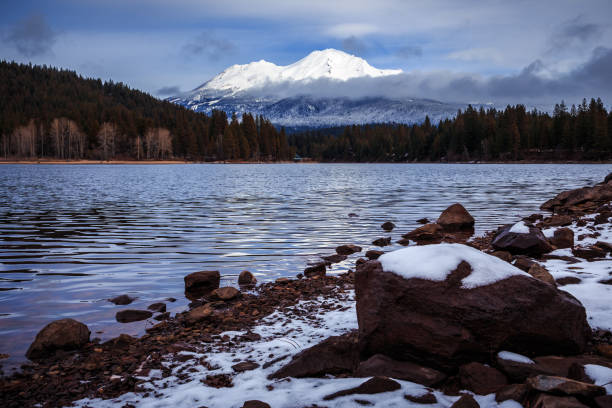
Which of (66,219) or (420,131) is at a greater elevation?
(420,131)

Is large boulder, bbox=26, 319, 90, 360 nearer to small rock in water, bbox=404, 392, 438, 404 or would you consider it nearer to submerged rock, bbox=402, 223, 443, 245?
small rock in water, bbox=404, 392, 438, 404

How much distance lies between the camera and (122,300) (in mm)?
9281

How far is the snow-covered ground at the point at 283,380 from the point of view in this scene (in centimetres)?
480

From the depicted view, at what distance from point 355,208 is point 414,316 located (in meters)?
→ 22.0

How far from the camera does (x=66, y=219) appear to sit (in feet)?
70.8

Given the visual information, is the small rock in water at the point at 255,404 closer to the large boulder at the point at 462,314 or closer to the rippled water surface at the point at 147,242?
the large boulder at the point at 462,314

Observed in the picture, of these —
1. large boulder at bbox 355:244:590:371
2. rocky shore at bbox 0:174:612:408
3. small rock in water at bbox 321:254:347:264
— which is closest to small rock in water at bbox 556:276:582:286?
rocky shore at bbox 0:174:612:408

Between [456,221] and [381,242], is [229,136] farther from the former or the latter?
[381,242]

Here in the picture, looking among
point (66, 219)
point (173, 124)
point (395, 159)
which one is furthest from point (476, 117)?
point (66, 219)

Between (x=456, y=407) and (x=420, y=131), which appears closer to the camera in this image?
(x=456, y=407)

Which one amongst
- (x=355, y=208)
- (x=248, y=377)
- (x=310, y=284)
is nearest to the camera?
(x=248, y=377)

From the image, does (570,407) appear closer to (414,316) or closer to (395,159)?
(414,316)

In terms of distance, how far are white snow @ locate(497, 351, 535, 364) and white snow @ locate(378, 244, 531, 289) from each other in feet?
2.85

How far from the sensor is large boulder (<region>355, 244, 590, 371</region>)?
539 centimetres
